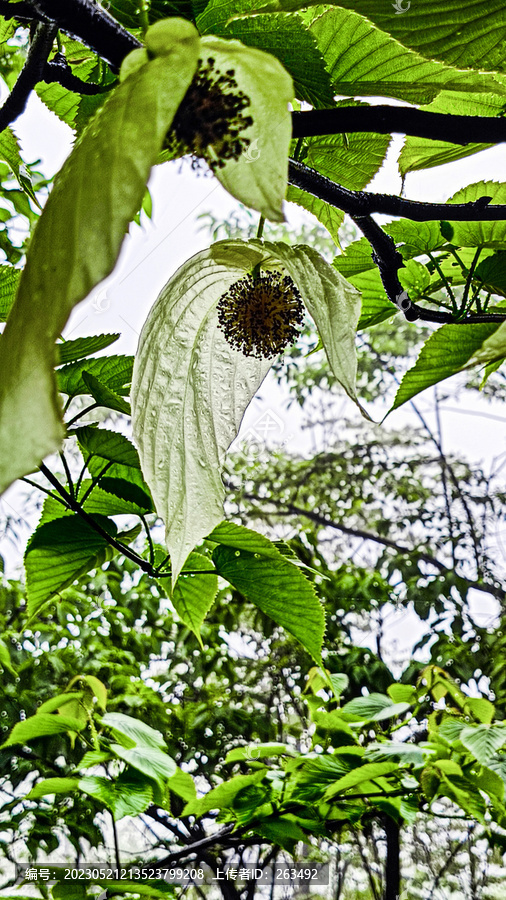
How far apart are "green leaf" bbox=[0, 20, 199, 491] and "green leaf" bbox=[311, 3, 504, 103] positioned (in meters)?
0.05

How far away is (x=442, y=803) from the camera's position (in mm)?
1124

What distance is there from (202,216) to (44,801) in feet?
3.55

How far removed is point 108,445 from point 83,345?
2 cm

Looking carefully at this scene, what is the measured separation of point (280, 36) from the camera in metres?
0.09

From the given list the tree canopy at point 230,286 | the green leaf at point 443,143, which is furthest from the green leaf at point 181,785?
the green leaf at point 443,143

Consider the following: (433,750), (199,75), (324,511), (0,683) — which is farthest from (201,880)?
(199,75)

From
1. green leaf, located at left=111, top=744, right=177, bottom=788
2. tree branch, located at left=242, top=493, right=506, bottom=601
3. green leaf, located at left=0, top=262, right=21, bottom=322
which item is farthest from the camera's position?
tree branch, located at left=242, top=493, right=506, bottom=601

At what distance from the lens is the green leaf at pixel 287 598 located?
16 cm

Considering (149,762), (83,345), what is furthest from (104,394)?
(149,762)

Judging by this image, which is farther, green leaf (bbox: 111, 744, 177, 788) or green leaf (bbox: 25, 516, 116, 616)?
green leaf (bbox: 111, 744, 177, 788)

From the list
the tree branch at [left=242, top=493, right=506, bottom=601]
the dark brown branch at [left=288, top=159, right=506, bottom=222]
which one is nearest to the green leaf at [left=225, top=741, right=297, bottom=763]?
the dark brown branch at [left=288, top=159, right=506, bottom=222]

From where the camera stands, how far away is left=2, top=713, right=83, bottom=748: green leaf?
37cm

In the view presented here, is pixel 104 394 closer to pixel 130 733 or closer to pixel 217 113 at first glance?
pixel 217 113

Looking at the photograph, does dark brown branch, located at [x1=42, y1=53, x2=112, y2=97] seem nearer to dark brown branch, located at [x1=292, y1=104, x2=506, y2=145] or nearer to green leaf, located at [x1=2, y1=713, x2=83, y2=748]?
dark brown branch, located at [x1=292, y1=104, x2=506, y2=145]
